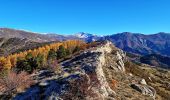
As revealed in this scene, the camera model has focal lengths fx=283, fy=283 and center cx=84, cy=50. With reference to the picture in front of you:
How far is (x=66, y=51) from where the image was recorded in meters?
137

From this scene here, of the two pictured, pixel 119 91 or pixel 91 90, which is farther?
pixel 119 91

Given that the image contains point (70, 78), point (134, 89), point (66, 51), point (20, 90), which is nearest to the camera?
point (70, 78)

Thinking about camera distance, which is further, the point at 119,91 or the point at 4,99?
the point at 119,91

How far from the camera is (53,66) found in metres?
63.8

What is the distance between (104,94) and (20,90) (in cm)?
1498

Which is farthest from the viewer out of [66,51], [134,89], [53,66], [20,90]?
[66,51]

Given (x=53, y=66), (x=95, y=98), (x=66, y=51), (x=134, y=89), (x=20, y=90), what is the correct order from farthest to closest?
(x=66, y=51) → (x=53, y=66) → (x=134, y=89) → (x=20, y=90) → (x=95, y=98)

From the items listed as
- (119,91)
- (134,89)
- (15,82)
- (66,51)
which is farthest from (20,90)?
(66,51)

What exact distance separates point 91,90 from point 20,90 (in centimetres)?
1367

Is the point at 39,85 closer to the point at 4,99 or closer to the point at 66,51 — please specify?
the point at 4,99

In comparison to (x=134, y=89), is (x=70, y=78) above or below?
above

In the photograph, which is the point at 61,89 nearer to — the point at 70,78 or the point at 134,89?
the point at 70,78

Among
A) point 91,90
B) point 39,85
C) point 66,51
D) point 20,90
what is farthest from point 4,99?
point 66,51

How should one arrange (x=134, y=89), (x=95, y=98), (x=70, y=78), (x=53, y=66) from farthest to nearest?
(x=53, y=66) < (x=134, y=89) < (x=70, y=78) < (x=95, y=98)
